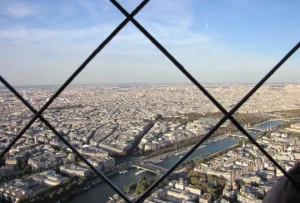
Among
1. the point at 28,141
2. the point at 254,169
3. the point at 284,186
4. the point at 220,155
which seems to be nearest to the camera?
A: the point at 284,186

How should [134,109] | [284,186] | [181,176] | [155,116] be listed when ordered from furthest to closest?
[134,109]
[155,116]
[181,176]
[284,186]

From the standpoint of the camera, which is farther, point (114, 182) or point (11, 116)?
point (11, 116)

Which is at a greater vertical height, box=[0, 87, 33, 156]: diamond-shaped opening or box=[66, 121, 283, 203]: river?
box=[0, 87, 33, 156]: diamond-shaped opening

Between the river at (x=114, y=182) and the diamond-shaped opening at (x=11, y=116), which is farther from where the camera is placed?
the diamond-shaped opening at (x=11, y=116)

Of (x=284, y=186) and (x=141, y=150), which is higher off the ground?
(x=284, y=186)

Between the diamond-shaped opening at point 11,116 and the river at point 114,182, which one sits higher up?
the diamond-shaped opening at point 11,116

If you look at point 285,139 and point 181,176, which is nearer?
point 181,176

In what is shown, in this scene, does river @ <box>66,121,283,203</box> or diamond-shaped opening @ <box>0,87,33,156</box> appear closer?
river @ <box>66,121,283,203</box>

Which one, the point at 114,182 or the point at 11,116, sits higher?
the point at 11,116

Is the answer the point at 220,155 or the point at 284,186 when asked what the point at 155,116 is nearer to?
the point at 220,155

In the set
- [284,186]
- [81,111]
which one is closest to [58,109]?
[81,111]
